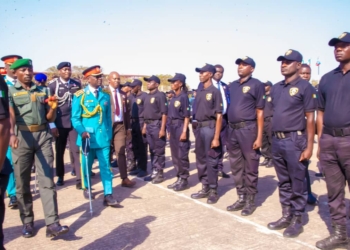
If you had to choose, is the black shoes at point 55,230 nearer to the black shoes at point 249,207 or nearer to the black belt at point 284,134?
the black shoes at point 249,207

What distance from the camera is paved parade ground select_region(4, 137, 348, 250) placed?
404 centimetres

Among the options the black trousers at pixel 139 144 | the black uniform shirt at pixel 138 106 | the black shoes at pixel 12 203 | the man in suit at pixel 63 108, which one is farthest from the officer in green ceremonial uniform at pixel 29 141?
the black uniform shirt at pixel 138 106

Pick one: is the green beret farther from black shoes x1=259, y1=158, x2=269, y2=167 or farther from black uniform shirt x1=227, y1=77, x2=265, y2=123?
black shoes x1=259, y1=158, x2=269, y2=167

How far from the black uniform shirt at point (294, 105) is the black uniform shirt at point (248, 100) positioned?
562 mm

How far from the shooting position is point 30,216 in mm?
4469

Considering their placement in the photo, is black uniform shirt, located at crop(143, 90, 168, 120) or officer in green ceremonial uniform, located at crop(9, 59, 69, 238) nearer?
officer in green ceremonial uniform, located at crop(9, 59, 69, 238)

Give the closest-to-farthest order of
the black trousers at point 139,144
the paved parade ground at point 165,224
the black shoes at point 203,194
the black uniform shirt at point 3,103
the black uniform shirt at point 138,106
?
the black uniform shirt at point 3,103 → the paved parade ground at point 165,224 → the black shoes at point 203,194 → the black trousers at point 139,144 → the black uniform shirt at point 138,106

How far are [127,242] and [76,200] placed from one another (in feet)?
7.28

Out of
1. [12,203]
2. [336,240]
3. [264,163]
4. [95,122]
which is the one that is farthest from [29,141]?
[264,163]

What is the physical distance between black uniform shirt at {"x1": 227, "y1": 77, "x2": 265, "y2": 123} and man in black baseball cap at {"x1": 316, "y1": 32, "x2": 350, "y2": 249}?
109 centimetres

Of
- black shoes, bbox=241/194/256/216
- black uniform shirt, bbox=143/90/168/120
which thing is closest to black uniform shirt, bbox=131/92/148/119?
black uniform shirt, bbox=143/90/168/120

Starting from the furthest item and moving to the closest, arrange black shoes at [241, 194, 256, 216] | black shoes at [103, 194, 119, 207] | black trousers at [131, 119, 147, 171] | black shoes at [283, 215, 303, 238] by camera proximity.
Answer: black trousers at [131, 119, 147, 171] < black shoes at [103, 194, 119, 207] < black shoes at [241, 194, 256, 216] < black shoes at [283, 215, 303, 238]

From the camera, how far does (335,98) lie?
3811 mm

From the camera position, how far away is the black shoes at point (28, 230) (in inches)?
170
